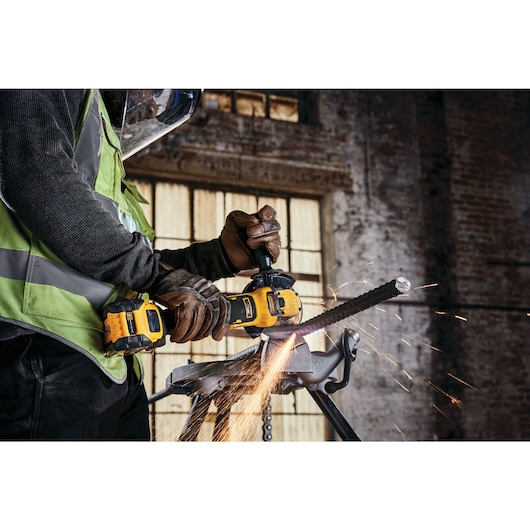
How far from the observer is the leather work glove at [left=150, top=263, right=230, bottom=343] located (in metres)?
1.21

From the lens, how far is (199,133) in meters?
4.34

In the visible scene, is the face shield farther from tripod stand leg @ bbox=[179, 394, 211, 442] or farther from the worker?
tripod stand leg @ bbox=[179, 394, 211, 442]

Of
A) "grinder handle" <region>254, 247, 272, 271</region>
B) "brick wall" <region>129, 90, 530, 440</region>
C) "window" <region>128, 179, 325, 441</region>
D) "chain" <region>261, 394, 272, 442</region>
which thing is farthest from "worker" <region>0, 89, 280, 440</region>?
"brick wall" <region>129, 90, 530, 440</region>

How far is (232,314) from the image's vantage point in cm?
138

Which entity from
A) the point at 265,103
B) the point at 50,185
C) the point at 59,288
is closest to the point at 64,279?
the point at 59,288

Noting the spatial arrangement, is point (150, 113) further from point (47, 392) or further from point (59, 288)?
point (47, 392)

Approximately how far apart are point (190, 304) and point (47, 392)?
0.28m

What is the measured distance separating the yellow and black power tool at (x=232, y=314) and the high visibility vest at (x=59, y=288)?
0.13 ft

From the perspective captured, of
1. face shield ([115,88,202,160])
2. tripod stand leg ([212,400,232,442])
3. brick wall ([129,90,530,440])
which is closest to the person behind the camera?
face shield ([115,88,202,160])

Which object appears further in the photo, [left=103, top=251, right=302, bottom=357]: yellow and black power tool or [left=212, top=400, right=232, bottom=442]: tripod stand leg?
[left=212, top=400, right=232, bottom=442]: tripod stand leg

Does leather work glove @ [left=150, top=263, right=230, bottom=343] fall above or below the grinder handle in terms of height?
below

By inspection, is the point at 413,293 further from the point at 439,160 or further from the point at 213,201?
the point at 213,201

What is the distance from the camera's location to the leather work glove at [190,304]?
1.21 metres

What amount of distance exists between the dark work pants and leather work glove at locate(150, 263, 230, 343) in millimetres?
167
